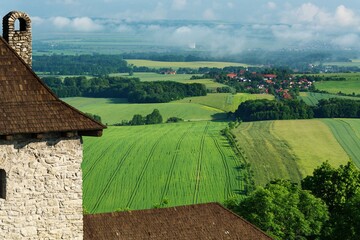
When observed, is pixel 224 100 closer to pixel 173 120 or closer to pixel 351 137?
pixel 173 120

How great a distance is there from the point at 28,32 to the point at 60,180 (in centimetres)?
369

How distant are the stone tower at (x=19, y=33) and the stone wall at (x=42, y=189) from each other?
2.39 metres

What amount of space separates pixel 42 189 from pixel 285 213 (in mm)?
19071

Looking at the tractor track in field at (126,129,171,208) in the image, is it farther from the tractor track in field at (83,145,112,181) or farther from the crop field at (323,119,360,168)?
the crop field at (323,119,360,168)

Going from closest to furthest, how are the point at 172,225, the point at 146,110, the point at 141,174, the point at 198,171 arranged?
the point at 172,225 → the point at 141,174 → the point at 198,171 → the point at 146,110

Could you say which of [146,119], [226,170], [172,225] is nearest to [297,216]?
[172,225]

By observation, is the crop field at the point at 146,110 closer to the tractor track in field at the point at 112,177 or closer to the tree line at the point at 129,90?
the tree line at the point at 129,90

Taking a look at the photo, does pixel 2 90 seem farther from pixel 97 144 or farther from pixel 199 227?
pixel 97 144

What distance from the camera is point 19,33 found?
16922 millimetres

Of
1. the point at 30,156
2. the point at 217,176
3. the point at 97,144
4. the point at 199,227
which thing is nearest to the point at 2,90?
the point at 30,156

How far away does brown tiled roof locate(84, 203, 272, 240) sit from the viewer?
67.4 feet

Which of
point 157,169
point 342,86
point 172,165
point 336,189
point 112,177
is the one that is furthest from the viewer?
point 342,86

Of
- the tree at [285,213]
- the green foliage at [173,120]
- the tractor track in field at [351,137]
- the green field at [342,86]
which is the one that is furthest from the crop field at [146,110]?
the tree at [285,213]

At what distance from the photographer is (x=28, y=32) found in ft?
55.9
